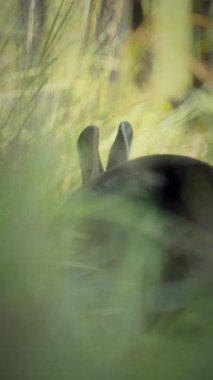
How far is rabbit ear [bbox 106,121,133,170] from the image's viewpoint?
160 centimetres

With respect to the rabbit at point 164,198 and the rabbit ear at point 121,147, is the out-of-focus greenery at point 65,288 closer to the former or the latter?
the rabbit at point 164,198

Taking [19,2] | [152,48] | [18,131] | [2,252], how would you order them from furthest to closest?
[152,48], [19,2], [18,131], [2,252]

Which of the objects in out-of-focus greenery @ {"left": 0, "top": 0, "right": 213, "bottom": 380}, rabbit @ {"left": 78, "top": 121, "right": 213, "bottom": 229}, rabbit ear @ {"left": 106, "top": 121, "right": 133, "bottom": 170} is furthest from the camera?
rabbit ear @ {"left": 106, "top": 121, "right": 133, "bottom": 170}

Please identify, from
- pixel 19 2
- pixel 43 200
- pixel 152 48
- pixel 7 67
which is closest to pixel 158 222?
pixel 43 200

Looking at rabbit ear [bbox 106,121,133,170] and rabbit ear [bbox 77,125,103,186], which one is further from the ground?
rabbit ear [bbox 77,125,103,186]

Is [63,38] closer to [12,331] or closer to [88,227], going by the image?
[88,227]

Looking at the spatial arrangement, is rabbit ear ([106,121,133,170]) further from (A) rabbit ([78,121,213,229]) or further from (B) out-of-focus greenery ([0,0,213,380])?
(B) out-of-focus greenery ([0,0,213,380])

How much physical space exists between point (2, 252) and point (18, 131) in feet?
0.65

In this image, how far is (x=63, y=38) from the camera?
1471 millimetres

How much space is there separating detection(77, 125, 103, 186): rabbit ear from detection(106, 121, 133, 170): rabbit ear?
90mm

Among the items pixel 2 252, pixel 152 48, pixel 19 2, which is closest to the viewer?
pixel 2 252

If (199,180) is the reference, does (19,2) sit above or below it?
above

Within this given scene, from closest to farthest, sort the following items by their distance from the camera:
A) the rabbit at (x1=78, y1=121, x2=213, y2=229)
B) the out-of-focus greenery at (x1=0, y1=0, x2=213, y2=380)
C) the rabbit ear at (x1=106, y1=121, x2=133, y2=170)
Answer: the out-of-focus greenery at (x1=0, y1=0, x2=213, y2=380) → the rabbit at (x1=78, y1=121, x2=213, y2=229) → the rabbit ear at (x1=106, y1=121, x2=133, y2=170)

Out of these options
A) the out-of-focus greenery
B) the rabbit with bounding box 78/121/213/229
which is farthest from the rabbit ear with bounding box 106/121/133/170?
the out-of-focus greenery
